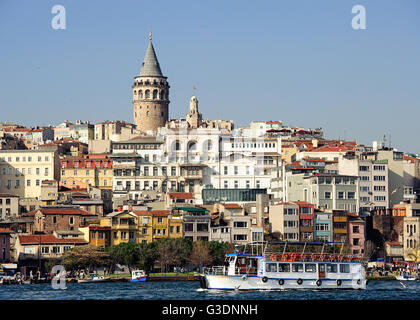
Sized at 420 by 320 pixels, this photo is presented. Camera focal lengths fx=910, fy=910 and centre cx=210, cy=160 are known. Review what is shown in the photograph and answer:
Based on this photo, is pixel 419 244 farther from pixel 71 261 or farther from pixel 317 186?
pixel 71 261

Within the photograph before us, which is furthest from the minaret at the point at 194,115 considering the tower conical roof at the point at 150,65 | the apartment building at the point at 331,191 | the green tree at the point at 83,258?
the green tree at the point at 83,258

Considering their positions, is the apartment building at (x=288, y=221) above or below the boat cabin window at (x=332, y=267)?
above

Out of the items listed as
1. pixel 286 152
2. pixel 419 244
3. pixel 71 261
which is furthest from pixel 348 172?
pixel 71 261

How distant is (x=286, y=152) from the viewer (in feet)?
358

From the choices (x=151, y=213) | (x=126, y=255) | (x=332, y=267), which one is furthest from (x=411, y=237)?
(x=332, y=267)

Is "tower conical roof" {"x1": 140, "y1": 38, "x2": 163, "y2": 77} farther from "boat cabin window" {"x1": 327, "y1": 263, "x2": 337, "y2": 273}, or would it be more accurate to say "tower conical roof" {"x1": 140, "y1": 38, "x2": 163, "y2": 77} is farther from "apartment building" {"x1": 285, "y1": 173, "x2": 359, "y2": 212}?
"boat cabin window" {"x1": 327, "y1": 263, "x2": 337, "y2": 273}

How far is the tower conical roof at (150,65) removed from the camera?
134500 mm

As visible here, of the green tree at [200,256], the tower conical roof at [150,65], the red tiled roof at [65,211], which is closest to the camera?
the green tree at [200,256]

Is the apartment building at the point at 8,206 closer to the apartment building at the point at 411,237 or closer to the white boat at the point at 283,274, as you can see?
the apartment building at the point at 411,237

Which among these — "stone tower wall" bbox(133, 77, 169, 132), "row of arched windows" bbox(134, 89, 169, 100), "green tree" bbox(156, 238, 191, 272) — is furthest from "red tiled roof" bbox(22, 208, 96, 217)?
"row of arched windows" bbox(134, 89, 169, 100)

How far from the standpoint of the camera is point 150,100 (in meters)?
132

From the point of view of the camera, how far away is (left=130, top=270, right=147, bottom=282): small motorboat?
65206mm
